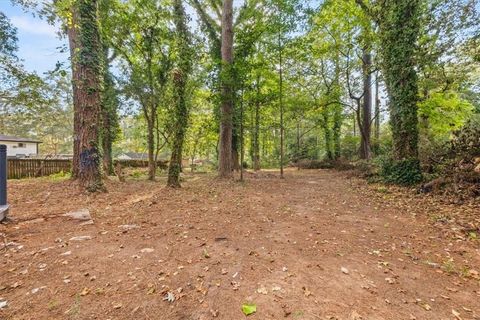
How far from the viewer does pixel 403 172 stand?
7480 millimetres

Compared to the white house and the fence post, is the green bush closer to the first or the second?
the fence post

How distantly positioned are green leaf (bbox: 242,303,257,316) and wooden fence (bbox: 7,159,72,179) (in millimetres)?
15333

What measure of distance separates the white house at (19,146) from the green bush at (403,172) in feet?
103

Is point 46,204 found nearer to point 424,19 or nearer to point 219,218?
point 219,218

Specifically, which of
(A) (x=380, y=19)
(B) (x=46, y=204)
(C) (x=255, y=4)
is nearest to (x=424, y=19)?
(A) (x=380, y=19)

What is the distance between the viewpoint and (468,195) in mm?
5199

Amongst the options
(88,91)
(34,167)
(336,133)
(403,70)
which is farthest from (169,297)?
(336,133)

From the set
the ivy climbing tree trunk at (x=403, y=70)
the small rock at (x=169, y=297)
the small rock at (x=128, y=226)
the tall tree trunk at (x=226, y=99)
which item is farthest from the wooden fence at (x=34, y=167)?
the ivy climbing tree trunk at (x=403, y=70)

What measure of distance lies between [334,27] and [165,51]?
8.23 metres

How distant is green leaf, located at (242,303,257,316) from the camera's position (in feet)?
6.34

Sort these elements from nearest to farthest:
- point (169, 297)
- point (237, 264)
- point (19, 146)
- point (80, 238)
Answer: point (169, 297)
point (237, 264)
point (80, 238)
point (19, 146)

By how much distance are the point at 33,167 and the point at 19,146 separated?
18.4 metres

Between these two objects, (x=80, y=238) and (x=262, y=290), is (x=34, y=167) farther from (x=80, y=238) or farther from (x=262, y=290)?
(x=262, y=290)

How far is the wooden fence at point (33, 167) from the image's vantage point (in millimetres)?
12352
